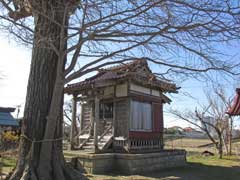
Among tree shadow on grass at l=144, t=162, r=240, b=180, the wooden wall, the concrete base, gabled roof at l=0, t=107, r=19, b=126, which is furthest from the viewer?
gabled roof at l=0, t=107, r=19, b=126

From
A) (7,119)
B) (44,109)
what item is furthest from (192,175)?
(7,119)

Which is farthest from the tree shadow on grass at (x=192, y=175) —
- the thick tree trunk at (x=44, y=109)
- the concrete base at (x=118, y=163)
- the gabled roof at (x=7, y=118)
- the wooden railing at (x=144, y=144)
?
the gabled roof at (x=7, y=118)

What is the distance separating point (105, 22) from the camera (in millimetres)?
6656

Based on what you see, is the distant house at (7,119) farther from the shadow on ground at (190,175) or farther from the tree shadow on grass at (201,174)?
the tree shadow on grass at (201,174)

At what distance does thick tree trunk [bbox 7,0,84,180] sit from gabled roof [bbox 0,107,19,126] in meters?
16.4

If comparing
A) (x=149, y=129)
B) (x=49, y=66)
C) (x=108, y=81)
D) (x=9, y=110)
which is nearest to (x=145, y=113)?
(x=149, y=129)

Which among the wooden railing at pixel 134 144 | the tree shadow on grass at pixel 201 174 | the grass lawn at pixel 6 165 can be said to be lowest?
the tree shadow on grass at pixel 201 174

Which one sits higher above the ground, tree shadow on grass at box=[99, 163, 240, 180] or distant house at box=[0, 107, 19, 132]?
distant house at box=[0, 107, 19, 132]

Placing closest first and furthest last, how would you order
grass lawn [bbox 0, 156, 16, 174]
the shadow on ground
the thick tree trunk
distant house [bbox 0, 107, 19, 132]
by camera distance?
the thick tree trunk → grass lawn [bbox 0, 156, 16, 174] → the shadow on ground → distant house [bbox 0, 107, 19, 132]

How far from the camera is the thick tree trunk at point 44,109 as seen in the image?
6.75m

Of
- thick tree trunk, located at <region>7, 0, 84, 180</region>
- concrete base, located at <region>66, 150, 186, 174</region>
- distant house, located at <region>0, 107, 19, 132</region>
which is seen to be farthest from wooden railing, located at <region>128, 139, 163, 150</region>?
distant house, located at <region>0, 107, 19, 132</region>

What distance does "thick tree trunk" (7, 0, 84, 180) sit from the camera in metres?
6.75

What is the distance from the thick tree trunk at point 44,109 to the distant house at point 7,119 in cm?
1598

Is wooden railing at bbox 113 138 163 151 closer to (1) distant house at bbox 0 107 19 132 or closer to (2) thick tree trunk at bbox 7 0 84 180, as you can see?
(2) thick tree trunk at bbox 7 0 84 180
